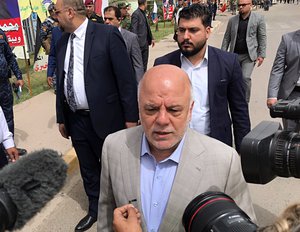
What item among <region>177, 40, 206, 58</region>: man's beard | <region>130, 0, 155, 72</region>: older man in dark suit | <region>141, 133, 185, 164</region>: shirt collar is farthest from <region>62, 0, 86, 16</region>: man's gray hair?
<region>130, 0, 155, 72</region>: older man in dark suit

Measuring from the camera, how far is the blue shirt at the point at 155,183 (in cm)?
173

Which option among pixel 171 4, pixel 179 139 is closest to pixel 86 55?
pixel 179 139

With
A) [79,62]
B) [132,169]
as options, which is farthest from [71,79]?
[132,169]

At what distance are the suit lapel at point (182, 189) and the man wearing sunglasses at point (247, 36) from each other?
164 inches

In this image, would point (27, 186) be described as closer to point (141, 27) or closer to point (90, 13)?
point (90, 13)

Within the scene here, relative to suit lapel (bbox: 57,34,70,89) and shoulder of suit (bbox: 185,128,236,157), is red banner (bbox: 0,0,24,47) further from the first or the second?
shoulder of suit (bbox: 185,128,236,157)

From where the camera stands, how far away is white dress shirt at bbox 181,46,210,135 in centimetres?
279

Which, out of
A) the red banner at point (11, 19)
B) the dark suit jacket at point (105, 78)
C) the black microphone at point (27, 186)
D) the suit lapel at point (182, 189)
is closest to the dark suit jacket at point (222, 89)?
the dark suit jacket at point (105, 78)

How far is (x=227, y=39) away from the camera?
19.5 ft

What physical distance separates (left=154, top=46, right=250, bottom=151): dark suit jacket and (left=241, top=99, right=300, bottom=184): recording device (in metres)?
1.21

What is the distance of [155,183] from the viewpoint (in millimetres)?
1751

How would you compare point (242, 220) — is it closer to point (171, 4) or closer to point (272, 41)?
point (272, 41)

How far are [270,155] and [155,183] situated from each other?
0.53 m

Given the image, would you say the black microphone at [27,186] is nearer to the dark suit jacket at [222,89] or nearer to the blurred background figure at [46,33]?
the dark suit jacket at [222,89]
